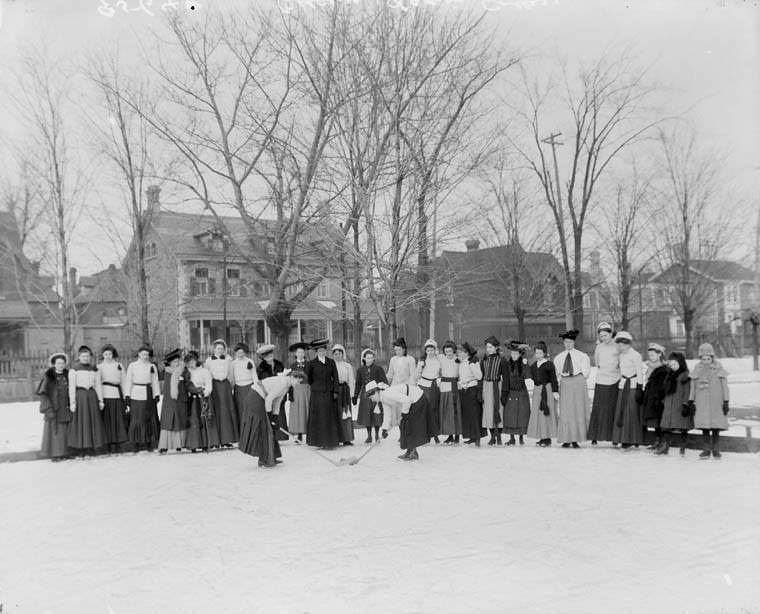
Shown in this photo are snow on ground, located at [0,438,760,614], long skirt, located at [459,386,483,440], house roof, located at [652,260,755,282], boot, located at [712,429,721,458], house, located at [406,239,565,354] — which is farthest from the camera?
house roof, located at [652,260,755,282]

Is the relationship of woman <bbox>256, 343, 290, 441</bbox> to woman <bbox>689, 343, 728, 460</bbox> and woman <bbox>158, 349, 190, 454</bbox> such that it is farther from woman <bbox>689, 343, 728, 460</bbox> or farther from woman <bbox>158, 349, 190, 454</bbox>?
woman <bbox>689, 343, 728, 460</bbox>

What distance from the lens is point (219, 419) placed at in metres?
11.3

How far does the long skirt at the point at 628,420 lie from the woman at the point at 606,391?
0.48ft

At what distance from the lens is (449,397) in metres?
11.4

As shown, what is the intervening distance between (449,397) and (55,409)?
19.4ft

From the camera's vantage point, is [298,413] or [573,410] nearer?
[573,410]

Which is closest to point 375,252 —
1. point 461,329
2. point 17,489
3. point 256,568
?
point 17,489

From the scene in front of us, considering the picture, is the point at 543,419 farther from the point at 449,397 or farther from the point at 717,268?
the point at 717,268

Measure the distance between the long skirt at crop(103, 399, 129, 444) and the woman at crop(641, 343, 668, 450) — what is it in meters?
7.70

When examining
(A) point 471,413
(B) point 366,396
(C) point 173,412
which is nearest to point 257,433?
(C) point 173,412

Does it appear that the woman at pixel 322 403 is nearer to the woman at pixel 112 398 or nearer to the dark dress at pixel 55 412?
the woman at pixel 112 398

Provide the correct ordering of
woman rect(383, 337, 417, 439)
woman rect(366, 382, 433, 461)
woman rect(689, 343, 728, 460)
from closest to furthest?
woman rect(689, 343, 728, 460), woman rect(366, 382, 433, 461), woman rect(383, 337, 417, 439)

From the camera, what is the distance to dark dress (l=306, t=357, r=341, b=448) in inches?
436

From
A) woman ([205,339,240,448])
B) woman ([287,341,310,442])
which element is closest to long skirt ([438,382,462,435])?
woman ([287,341,310,442])
